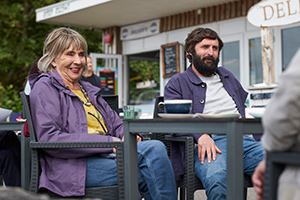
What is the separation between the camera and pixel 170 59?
9.51 m

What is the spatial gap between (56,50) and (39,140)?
680 mm

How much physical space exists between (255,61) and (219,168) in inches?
231

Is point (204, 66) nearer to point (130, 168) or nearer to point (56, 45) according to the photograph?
point (56, 45)

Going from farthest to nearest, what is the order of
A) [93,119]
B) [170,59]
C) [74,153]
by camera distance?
[170,59] < [93,119] < [74,153]

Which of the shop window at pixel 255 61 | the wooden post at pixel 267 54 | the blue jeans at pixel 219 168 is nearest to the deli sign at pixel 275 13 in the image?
the wooden post at pixel 267 54

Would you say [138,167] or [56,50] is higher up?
[56,50]

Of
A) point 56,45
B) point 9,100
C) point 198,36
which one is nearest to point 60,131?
point 56,45

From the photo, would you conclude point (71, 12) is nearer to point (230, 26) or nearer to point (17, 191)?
point (230, 26)

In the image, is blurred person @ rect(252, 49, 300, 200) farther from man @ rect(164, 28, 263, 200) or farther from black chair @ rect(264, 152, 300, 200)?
man @ rect(164, 28, 263, 200)

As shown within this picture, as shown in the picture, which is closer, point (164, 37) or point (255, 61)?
point (255, 61)

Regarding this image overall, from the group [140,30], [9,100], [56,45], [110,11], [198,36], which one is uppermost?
[110,11]

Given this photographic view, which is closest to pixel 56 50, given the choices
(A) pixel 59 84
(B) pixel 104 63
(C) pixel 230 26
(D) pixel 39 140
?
(A) pixel 59 84

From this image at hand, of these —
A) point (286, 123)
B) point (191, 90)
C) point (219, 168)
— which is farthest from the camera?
point (191, 90)

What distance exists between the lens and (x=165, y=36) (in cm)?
973
